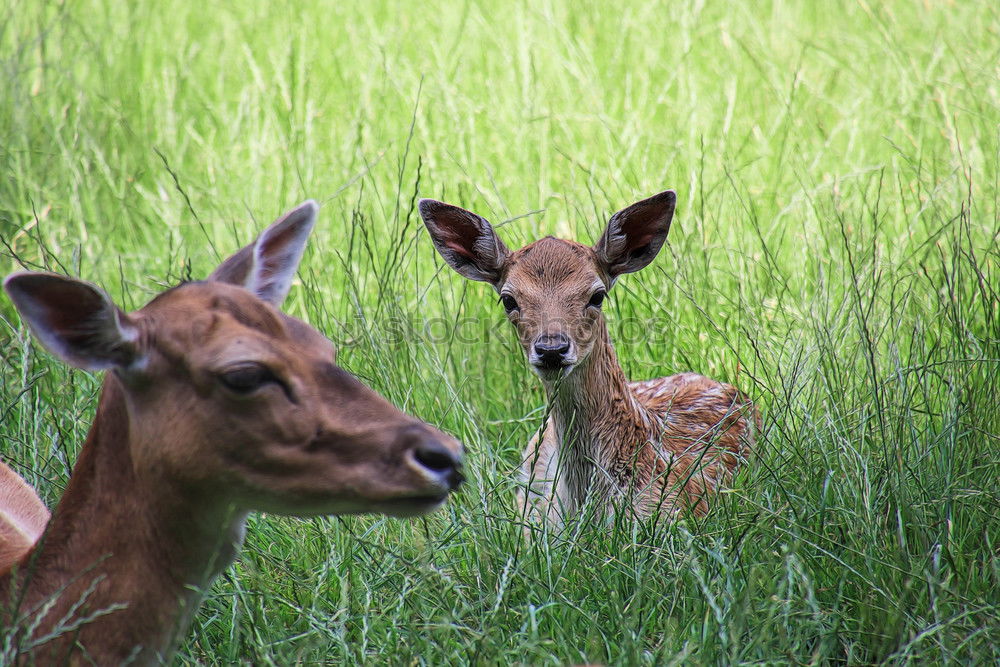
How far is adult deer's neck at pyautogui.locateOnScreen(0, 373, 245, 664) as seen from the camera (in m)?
2.62

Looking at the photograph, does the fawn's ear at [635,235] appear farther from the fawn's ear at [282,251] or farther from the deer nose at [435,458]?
the deer nose at [435,458]

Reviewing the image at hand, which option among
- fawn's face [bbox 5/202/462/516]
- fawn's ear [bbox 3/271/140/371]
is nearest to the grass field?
fawn's face [bbox 5/202/462/516]

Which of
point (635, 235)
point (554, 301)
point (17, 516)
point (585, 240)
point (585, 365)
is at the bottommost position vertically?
point (17, 516)

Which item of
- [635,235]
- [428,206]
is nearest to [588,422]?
[635,235]

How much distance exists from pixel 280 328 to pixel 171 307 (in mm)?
249

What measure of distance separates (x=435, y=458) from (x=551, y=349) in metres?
1.49

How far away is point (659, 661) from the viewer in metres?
3.11

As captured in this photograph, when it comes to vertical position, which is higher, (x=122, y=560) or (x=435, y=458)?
(x=435, y=458)

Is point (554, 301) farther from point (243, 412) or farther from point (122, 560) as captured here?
point (122, 560)

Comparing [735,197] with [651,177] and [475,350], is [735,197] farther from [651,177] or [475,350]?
[475,350]

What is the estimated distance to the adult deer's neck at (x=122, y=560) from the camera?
103 inches

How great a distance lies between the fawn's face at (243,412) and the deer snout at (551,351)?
1378 mm

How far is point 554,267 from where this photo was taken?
13.9 feet

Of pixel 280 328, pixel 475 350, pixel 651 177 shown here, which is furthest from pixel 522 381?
pixel 280 328
